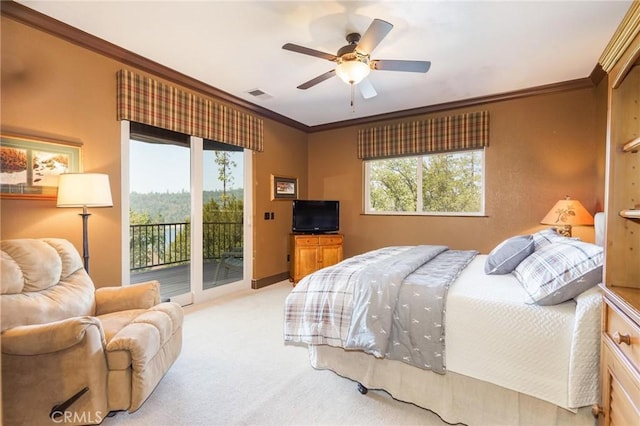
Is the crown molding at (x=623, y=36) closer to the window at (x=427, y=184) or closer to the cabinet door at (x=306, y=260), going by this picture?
the window at (x=427, y=184)

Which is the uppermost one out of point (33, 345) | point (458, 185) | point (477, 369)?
point (458, 185)

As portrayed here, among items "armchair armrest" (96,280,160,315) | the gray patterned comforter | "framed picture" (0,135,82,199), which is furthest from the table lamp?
"framed picture" (0,135,82,199)

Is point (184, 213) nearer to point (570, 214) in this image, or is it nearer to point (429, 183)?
point (429, 183)

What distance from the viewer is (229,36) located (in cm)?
285

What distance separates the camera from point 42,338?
162 centimetres

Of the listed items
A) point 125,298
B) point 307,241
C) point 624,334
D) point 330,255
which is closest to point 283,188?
point 307,241

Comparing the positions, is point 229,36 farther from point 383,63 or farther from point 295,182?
point 295,182

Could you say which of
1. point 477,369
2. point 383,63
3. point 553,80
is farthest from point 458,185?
point 477,369

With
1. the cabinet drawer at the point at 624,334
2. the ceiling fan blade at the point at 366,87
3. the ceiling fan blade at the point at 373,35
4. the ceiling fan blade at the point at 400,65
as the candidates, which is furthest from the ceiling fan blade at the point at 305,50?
the cabinet drawer at the point at 624,334

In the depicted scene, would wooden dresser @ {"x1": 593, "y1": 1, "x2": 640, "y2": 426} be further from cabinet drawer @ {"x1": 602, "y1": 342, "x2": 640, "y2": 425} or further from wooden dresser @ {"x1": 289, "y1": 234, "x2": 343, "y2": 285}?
wooden dresser @ {"x1": 289, "y1": 234, "x2": 343, "y2": 285}

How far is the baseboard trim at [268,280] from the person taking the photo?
189 inches

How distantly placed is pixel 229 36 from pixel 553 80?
3.68 m

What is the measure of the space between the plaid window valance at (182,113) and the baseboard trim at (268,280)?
2.01m

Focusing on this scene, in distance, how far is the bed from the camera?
1589 mm
